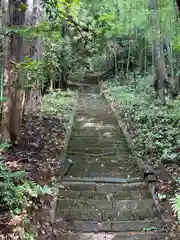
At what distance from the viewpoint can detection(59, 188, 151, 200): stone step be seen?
591 cm

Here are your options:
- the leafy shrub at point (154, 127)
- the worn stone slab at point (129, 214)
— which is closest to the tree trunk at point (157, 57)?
the leafy shrub at point (154, 127)

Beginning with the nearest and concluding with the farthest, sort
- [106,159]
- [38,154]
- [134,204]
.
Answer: [134,204] → [38,154] → [106,159]

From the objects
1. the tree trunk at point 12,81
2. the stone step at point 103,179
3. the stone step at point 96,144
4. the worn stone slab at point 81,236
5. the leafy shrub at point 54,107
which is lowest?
the worn stone slab at point 81,236

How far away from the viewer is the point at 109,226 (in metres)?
4.88

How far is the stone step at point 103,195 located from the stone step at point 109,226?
0.91 m

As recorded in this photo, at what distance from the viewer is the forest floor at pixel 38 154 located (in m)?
3.87

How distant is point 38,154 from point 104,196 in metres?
2.03

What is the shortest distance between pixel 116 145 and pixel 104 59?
70.2ft

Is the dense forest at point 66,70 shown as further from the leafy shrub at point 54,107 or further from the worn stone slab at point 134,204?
the worn stone slab at point 134,204

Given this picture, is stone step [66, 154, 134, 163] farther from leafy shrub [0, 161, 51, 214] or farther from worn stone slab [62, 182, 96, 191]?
leafy shrub [0, 161, 51, 214]

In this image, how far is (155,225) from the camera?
16.0 feet

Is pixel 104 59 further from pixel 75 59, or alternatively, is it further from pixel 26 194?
pixel 26 194

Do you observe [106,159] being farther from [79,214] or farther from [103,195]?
[79,214]

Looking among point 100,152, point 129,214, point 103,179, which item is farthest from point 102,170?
point 129,214
